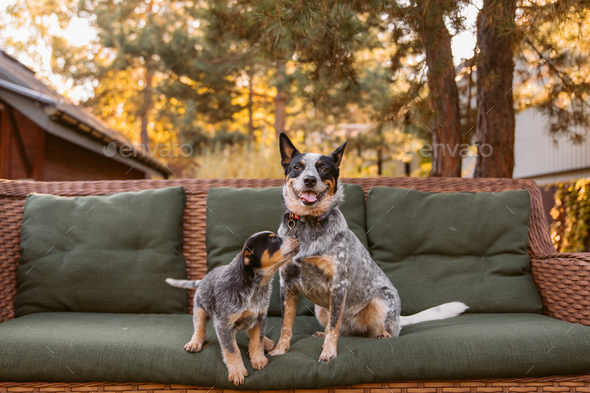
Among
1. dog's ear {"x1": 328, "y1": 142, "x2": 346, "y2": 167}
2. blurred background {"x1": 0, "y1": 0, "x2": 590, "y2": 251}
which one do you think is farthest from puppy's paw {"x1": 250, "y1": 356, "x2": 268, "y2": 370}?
blurred background {"x1": 0, "y1": 0, "x2": 590, "y2": 251}

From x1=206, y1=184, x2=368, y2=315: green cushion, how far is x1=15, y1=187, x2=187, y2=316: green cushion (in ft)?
0.78

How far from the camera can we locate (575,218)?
Result: 6242 millimetres

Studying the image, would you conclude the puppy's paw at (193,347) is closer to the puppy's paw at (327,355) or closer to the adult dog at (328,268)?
the adult dog at (328,268)

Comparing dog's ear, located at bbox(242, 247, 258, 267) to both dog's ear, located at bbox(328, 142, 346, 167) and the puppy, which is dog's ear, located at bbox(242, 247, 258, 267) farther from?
dog's ear, located at bbox(328, 142, 346, 167)

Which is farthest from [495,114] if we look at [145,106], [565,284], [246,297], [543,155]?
[145,106]

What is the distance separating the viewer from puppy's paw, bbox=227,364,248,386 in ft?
5.70

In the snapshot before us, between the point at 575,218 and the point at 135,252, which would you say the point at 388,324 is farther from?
the point at 575,218

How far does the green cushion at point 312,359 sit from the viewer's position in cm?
176

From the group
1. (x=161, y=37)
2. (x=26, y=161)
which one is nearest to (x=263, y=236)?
(x=26, y=161)

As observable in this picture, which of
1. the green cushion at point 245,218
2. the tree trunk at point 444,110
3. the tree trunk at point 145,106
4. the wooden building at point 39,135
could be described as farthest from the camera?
the tree trunk at point 145,106

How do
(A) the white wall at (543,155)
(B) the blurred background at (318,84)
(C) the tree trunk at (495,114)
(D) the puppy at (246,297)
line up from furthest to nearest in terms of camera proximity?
(A) the white wall at (543,155) < (C) the tree trunk at (495,114) < (B) the blurred background at (318,84) < (D) the puppy at (246,297)

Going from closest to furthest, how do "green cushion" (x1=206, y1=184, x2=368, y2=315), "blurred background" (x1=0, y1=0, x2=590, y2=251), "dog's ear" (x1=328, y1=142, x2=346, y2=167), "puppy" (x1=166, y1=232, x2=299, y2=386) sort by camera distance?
1. "puppy" (x1=166, y1=232, x2=299, y2=386)
2. "dog's ear" (x1=328, y1=142, x2=346, y2=167)
3. "green cushion" (x1=206, y1=184, x2=368, y2=315)
4. "blurred background" (x1=0, y1=0, x2=590, y2=251)

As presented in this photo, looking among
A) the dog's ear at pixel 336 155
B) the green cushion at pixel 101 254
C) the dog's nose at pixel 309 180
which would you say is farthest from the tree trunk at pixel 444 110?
the green cushion at pixel 101 254

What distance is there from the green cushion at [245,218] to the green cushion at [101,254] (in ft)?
0.78
